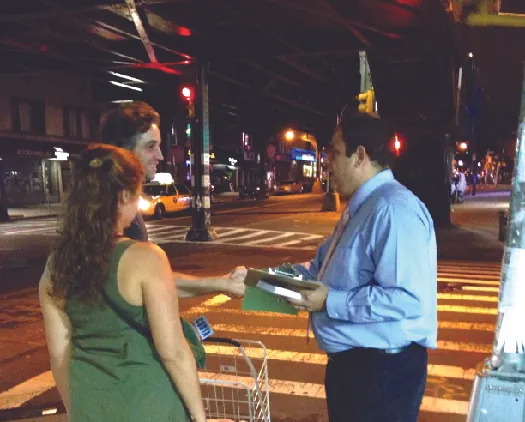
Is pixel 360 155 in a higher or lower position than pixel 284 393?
higher

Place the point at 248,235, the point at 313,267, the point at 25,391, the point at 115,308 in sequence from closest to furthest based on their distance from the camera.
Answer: the point at 115,308 < the point at 313,267 < the point at 25,391 < the point at 248,235

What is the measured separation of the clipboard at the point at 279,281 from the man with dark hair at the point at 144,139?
32cm

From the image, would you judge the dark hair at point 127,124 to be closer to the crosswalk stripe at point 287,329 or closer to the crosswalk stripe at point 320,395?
the crosswalk stripe at point 320,395

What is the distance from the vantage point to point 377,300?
2182 millimetres

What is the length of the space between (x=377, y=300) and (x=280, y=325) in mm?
5245

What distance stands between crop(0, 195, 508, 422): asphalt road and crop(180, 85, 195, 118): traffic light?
3.95 metres

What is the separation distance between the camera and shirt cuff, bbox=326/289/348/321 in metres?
2.25

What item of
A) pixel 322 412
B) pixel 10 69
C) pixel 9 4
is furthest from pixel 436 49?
pixel 10 69

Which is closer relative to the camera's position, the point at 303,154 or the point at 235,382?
the point at 235,382

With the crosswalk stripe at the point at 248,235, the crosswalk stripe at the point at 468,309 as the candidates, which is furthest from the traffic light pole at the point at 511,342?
the crosswalk stripe at the point at 248,235

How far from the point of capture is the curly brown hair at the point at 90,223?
1.87 metres

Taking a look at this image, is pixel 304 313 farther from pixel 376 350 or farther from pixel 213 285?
pixel 376 350

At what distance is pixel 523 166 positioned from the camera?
3.01 metres

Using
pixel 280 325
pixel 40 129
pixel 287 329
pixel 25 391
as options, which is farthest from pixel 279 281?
pixel 40 129
